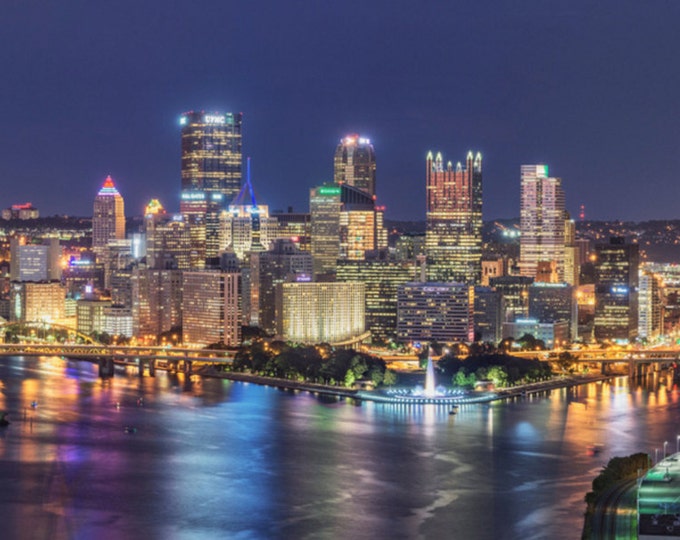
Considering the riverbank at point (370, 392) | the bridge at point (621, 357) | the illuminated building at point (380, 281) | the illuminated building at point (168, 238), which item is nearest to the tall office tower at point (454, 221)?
the illuminated building at point (380, 281)

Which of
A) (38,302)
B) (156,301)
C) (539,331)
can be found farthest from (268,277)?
(38,302)

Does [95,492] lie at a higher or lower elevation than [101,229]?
lower

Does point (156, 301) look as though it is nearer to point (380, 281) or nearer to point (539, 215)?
point (380, 281)

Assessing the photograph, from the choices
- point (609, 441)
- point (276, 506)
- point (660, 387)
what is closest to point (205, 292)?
point (660, 387)

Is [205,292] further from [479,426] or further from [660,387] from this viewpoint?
[479,426]

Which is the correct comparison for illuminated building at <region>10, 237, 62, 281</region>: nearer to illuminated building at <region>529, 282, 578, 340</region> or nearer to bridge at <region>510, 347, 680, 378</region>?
illuminated building at <region>529, 282, 578, 340</region>

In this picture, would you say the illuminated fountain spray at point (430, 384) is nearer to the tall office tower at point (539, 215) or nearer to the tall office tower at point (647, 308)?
the tall office tower at point (647, 308)
